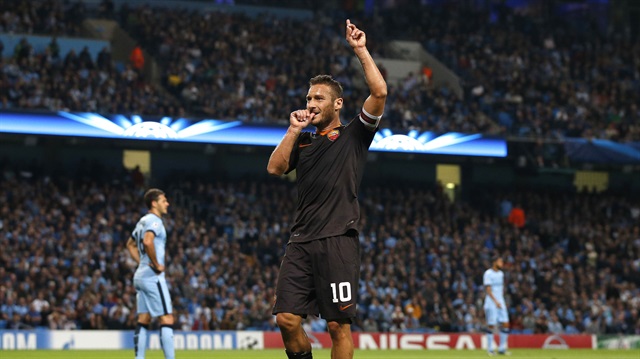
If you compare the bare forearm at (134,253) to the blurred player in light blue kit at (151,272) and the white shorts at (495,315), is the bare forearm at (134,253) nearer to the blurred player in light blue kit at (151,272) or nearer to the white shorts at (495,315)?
the blurred player in light blue kit at (151,272)

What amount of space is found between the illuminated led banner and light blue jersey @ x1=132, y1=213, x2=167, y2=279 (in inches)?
638

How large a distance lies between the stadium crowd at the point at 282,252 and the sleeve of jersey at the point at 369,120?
61.0 feet

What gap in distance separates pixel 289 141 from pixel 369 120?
0.62 meters

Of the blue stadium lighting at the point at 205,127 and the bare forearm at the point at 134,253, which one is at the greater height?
the blue stadium lighting at the point at 205,127

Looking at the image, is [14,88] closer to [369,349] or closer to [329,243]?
[369,349]

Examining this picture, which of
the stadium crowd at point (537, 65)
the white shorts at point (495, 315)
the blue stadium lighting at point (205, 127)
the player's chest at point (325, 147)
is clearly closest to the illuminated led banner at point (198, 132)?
the blue stadium lighting at point (205, 127)

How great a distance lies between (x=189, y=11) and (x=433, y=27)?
378 inches

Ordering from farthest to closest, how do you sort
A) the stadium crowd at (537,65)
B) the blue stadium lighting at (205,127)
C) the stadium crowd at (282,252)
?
the stadium crowd at (537,65) < the blue stadium lighting at (205,127) < the stadium crowd at (282,252)

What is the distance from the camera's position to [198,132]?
3077 cm

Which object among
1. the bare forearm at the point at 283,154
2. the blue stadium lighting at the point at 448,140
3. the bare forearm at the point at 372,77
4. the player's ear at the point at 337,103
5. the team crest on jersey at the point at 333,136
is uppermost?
the blue stadium lighting at the point at 448,140

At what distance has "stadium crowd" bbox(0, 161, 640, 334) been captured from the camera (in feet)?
88.1

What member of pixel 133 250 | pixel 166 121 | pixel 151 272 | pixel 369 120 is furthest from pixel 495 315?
pixel 369 120

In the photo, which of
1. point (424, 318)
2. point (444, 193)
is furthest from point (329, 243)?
point (444, 193)

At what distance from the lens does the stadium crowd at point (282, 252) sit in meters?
26.9
